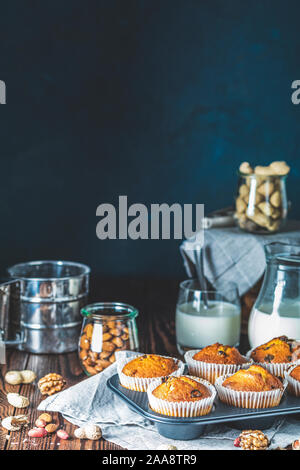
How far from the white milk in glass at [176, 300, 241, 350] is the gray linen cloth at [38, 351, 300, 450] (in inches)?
10.5

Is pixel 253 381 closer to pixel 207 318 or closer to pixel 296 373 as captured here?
pixel 296 373

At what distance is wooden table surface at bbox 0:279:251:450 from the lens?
3.55 ft

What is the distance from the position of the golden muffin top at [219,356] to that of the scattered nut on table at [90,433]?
0.25m

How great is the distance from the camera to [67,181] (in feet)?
7.07

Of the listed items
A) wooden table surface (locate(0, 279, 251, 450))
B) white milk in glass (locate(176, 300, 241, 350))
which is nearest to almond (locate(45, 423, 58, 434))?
wooden table surface (locate(0, 279, 251, 450))

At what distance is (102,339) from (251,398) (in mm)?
417

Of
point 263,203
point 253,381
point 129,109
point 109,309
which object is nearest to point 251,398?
point 253,381

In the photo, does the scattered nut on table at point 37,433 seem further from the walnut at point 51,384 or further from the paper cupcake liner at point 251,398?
the paper cupcake liner at point 251,398

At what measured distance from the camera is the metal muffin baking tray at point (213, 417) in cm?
104

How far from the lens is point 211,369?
48.2 inches

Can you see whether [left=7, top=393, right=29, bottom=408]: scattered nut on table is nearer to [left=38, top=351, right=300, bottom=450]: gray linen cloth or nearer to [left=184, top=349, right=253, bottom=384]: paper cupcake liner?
[left=38, top=351, right=300, bottom=450]: gray linen cloth

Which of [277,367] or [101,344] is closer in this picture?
[277,367]

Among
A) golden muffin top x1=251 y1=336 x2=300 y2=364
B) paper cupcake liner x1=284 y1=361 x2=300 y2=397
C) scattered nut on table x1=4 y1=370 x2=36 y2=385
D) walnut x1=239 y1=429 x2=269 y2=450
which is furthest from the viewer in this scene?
scattered nut on table x1=4 y1=370 x2=36 y2=385

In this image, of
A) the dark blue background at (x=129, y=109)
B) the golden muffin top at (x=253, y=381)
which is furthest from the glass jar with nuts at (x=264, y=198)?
the golden muffin top at (x=253, y=381)
